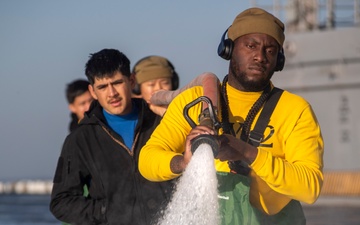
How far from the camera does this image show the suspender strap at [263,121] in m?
5.64

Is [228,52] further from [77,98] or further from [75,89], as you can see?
[75,89]

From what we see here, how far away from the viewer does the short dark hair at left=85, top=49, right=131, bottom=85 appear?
714cm

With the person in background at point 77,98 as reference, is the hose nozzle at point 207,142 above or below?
above

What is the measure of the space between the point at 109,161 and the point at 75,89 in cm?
370

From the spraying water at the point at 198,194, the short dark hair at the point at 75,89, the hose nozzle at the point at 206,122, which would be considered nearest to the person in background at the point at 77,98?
the short dark hair at the point at 75,89

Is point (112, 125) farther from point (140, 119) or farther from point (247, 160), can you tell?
point (247, 160)

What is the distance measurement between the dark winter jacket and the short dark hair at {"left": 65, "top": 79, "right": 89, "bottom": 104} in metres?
3.39

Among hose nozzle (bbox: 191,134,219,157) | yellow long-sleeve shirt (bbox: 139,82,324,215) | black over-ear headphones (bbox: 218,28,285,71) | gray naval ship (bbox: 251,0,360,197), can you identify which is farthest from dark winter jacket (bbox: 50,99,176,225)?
gray naval ship (bbox: 251,0,360,197)

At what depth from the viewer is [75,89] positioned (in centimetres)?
1066

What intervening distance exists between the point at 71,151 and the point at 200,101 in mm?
1878

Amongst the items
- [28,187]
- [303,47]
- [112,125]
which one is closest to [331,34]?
[303,47]

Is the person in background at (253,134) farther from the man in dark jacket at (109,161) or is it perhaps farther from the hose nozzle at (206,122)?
the man in dark jacket at (109,161)

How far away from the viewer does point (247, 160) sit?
5293 millimetres

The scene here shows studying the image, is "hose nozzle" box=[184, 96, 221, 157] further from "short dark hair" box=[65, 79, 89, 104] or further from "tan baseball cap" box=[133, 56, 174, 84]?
"short dark hair" box=[65, 79, 89, 104]
